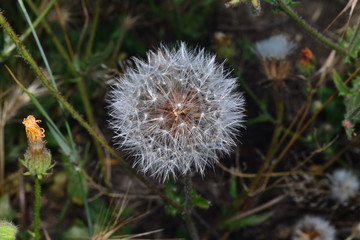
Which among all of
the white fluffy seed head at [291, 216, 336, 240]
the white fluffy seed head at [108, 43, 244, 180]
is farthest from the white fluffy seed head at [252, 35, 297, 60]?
the white fluffy seed head at [291, 216, 336, 240]

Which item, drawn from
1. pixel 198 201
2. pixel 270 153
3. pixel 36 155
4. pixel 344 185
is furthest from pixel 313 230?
pixel 36 155

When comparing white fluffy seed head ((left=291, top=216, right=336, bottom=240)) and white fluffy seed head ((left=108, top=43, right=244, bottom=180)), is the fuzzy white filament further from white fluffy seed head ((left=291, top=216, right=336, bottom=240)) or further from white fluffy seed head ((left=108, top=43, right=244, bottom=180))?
white fluffy seed head ((left=108, top=43, right=244, bottom=180))

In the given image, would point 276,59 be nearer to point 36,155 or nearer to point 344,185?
point 344,185

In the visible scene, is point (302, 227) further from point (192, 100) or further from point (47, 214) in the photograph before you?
point (47, 214)

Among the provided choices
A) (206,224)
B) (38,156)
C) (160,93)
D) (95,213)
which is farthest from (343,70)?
(38,156)

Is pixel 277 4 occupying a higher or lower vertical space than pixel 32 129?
higher
